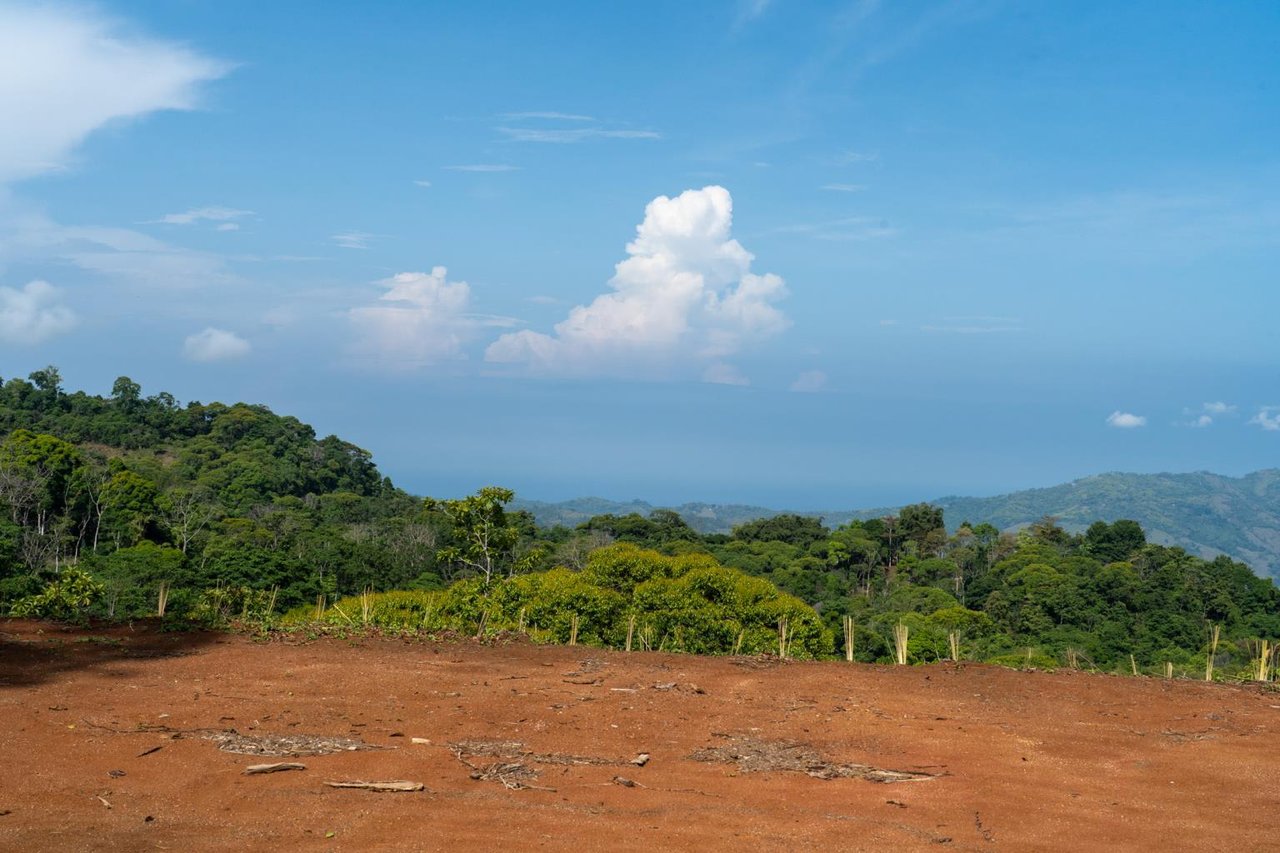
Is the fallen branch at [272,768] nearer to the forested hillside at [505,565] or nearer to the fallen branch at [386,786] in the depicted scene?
the fallen branch at [386,786]

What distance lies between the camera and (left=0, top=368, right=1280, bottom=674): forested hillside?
23047mm

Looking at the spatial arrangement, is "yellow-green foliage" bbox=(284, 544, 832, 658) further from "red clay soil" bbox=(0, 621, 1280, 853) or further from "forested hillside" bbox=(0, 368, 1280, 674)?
"red clay soil" bbox=(0, 621, 1280, 853)

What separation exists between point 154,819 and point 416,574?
44861 millimetres

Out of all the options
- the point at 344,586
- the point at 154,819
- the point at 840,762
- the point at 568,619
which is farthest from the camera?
the point at 344,586

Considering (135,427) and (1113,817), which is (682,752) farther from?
(135,427)

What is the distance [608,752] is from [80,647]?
7.68 meters

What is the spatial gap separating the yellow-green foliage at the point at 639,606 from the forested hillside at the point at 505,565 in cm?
7

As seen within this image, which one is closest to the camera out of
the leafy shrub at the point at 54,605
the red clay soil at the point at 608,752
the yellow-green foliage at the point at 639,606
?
the red clay soil at the point at 608,752

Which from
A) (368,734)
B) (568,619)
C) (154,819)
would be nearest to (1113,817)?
(368,734)

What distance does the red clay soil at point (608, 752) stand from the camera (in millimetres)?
6980

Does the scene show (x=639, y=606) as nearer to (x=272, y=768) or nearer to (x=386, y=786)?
(x=272, y=768)

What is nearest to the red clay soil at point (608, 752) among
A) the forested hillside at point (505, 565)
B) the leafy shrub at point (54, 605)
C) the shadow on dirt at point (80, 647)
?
the shadow on dirt at point (80, 647)

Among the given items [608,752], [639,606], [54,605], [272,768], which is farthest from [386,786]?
[639,606]

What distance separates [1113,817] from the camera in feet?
24.7
